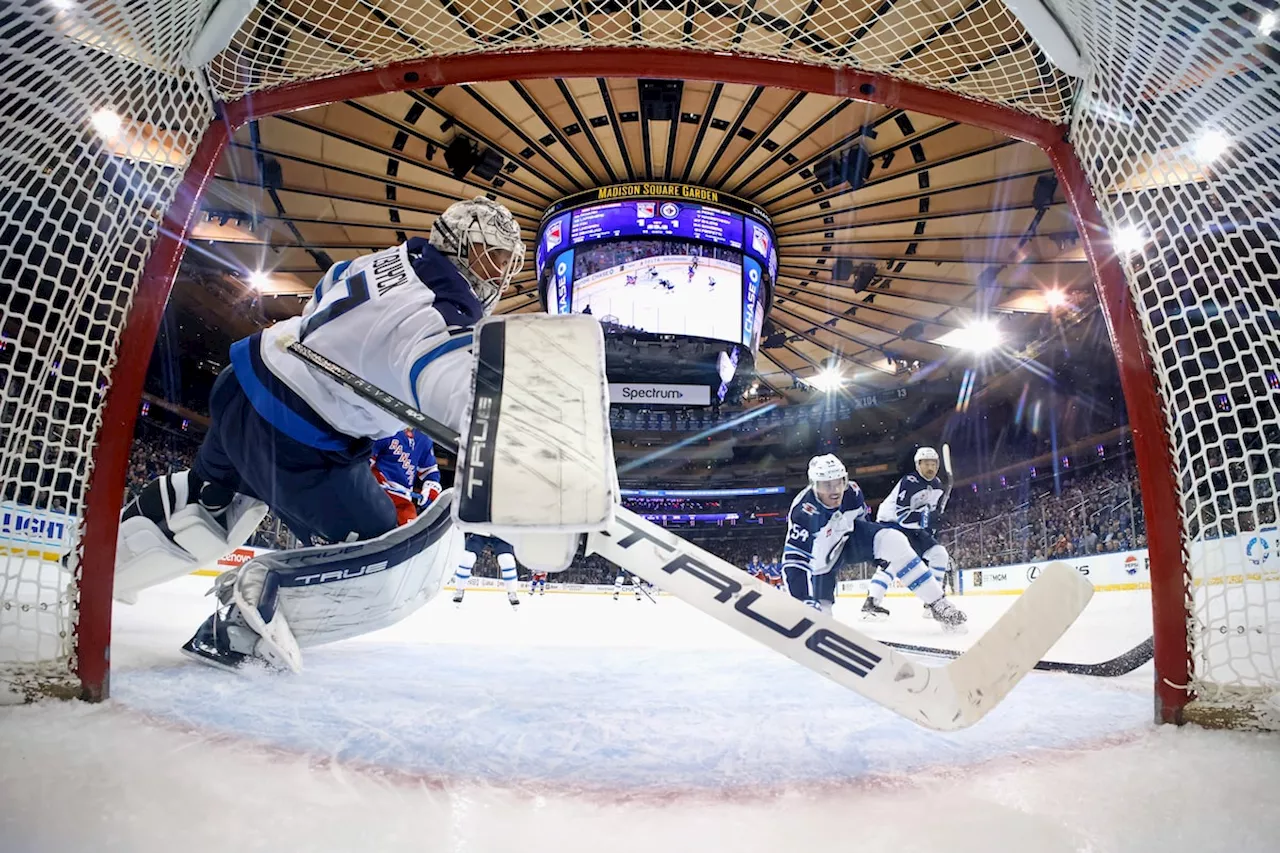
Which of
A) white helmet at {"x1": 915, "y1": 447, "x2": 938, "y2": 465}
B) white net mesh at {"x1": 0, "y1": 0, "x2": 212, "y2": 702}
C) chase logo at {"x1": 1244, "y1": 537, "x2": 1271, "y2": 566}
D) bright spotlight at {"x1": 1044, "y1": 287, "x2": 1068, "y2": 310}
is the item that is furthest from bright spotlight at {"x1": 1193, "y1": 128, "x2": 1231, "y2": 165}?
bright spotlight at {"x1": 1044, "y1": 287, "x2": 1068, "y2": 310}

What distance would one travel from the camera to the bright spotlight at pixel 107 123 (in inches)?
60.9

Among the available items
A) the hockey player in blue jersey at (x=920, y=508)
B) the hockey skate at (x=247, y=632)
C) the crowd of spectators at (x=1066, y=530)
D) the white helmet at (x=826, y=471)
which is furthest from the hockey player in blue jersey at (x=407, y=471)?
the crowd of spectators at (x=1066, y=530)

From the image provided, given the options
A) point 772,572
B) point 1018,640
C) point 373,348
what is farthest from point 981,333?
point 373,348

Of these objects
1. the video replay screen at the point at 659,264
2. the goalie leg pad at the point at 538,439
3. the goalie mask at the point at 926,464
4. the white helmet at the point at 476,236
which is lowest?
the goalie leg pad at the point at 538,439

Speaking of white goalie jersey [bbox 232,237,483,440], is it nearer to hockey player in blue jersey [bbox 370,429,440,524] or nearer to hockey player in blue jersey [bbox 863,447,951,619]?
hockey player in blue jersey [bbox 370,429,440,524]

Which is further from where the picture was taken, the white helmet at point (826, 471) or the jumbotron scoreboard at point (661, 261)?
the jumbotron scoreboard at point (661, 261)

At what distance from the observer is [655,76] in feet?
6.25

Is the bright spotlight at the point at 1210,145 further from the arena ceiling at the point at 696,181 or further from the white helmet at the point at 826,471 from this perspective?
the arena ceiling at the point at 696,181

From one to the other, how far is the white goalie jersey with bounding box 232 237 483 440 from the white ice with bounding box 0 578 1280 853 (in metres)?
0.52

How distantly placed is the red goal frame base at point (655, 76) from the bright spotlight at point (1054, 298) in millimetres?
8870

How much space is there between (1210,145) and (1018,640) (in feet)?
3.94

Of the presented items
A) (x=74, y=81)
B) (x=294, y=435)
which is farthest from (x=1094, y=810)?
(x=74, y=81)

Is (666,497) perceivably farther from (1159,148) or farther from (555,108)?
(1159,148)

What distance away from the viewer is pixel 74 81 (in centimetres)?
143
